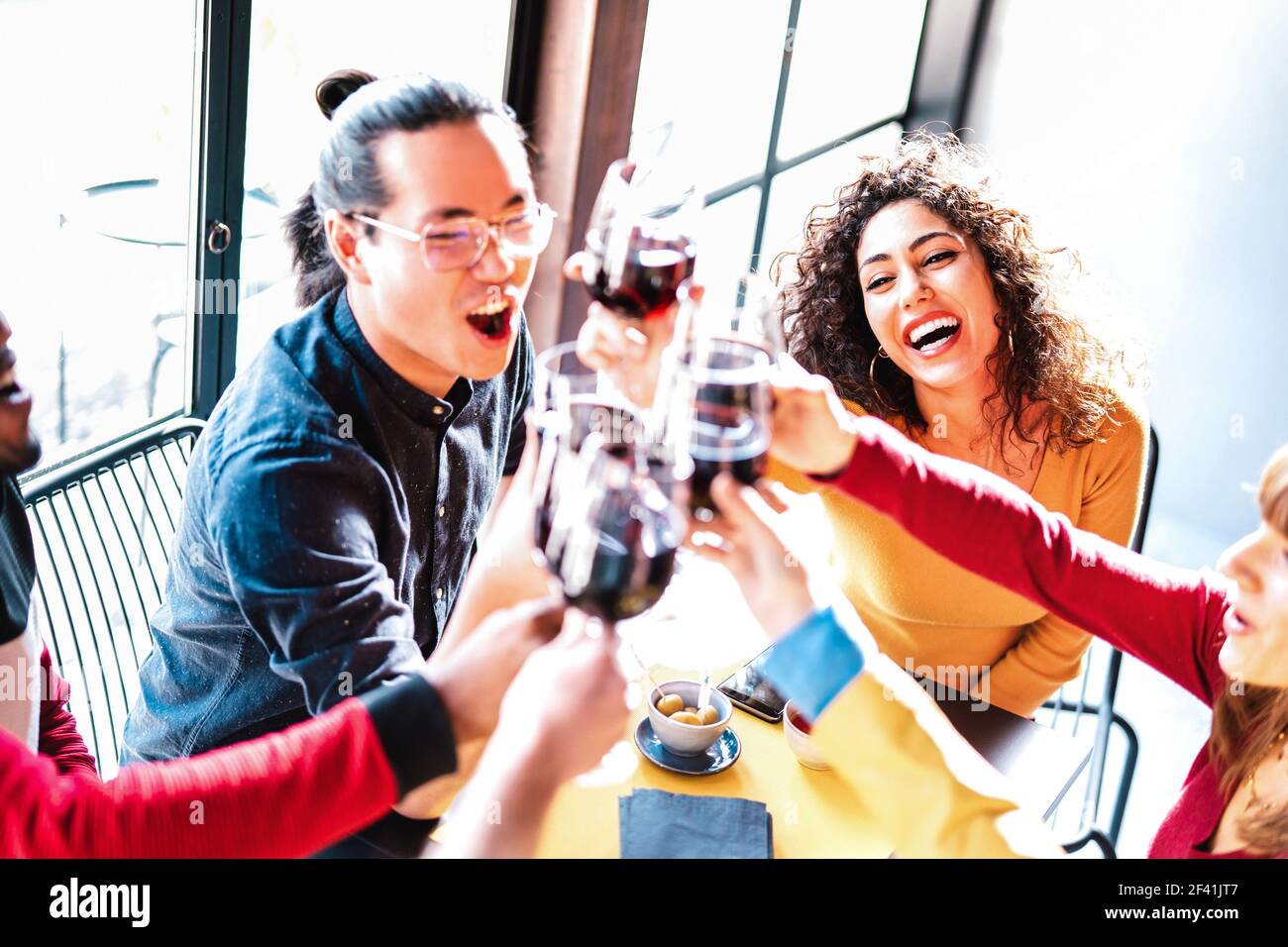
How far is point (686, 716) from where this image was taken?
4.98 feet

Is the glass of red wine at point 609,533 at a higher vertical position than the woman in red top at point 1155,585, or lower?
higher

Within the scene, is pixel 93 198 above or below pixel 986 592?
above

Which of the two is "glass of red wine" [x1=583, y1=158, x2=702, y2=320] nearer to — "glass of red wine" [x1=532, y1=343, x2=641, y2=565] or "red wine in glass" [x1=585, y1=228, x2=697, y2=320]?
"red wine in glass" [x1=585, y1=228, x2=697, y2=320]

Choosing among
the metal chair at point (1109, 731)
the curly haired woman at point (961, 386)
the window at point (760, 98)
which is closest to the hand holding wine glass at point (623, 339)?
the curly haired woman at point (961, 386)

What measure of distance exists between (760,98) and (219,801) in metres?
2.83

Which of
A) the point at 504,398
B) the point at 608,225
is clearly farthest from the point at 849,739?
the point at 504,398

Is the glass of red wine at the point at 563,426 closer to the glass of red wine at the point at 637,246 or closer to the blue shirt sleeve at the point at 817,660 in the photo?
the glass of red wine at the point at 637,246

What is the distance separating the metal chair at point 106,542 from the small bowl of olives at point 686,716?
0.73 meters

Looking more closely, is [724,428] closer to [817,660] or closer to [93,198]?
[817,660]

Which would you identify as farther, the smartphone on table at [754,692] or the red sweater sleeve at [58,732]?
the smartphone on table at [754,692]

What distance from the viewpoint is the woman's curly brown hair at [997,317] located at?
188 cm

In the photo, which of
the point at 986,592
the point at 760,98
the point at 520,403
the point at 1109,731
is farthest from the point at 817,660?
the point at 760,98

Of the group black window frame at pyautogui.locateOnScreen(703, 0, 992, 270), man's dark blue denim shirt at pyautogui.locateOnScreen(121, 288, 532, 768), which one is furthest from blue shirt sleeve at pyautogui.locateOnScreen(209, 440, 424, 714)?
black window frame at pyautogui.locateOnScreen(703, 0, 992, 270)

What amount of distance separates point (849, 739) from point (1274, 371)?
9.62ft
